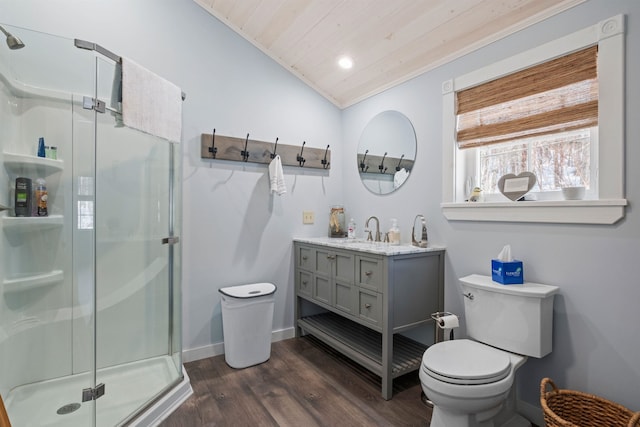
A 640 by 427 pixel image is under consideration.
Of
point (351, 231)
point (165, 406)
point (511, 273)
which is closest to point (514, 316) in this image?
point (511, 273)

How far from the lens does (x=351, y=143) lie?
121 inches

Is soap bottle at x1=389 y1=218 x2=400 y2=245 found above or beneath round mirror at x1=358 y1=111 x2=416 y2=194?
beneath

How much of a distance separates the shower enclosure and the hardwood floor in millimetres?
198

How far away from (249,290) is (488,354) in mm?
1657

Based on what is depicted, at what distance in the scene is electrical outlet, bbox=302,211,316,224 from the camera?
2984 millimetres

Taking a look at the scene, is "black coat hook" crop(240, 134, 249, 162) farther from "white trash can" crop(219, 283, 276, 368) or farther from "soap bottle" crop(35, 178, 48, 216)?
"soap bottle" crop(35, 178, 48, 216)

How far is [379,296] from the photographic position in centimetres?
200

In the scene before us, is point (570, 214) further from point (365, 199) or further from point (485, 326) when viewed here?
point (365, 199)

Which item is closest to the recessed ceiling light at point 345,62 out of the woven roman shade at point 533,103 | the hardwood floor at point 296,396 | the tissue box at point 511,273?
the woven roman shade at point 533,103

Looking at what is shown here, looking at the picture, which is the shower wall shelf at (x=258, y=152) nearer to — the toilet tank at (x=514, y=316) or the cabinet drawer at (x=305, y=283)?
the cabinet drawer at (x=305, y=283)

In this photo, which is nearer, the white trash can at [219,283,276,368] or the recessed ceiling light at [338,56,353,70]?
the white trash can at [219,283,276,368]

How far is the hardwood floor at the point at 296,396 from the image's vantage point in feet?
5.84

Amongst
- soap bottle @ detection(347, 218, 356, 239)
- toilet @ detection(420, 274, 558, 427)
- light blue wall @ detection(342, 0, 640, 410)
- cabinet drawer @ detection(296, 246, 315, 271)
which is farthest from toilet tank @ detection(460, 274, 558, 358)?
cabinet drawer @ detection(296, 246, 315, 271)

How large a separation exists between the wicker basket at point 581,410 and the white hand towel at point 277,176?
2064mm
